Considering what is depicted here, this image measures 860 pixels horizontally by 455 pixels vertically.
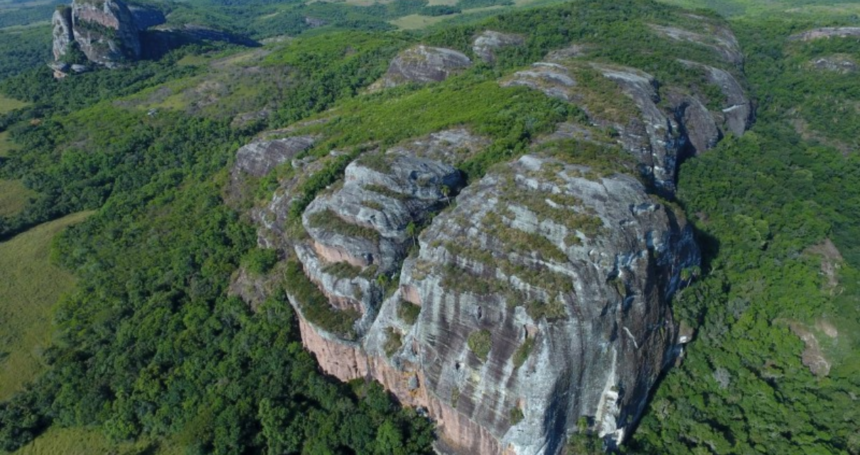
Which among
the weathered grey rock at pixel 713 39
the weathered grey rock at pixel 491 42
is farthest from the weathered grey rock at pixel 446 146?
the weathered grey rock at pixel 713 39

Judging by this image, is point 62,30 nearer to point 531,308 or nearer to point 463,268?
point 463,268

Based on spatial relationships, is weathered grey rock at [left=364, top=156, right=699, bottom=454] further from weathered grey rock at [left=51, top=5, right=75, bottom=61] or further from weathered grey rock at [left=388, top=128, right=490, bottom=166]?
weathered grey rock at [left=51, top=5, right=75, bottom=61]

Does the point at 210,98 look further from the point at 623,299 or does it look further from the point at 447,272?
the point at 623,299

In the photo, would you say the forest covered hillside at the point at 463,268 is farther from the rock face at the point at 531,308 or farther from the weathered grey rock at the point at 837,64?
the weathered grey rock at the point at 837,64

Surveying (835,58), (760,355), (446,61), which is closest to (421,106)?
(446,61)

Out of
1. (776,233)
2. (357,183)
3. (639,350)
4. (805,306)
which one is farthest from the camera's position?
(776,233)

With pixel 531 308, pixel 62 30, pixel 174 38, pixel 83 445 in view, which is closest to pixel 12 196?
pixel 83 445
